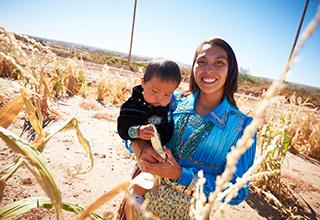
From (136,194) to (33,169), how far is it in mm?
1180

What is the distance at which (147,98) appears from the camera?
152cm

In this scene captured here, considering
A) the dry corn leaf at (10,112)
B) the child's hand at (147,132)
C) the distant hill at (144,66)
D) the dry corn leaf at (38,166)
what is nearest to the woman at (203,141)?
the child's hand at (147,132)

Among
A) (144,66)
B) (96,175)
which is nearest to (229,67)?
(96,175)

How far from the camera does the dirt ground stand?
2.29 m

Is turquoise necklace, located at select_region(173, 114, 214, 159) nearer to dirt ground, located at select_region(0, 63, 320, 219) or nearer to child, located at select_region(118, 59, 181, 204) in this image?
child, located at select_region(118, 59, 181, 204)

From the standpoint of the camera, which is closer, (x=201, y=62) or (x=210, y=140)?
(x=210, y=140)

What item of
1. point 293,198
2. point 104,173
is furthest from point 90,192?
point 293,198

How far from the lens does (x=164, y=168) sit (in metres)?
1.30

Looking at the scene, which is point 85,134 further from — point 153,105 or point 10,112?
point 10,112

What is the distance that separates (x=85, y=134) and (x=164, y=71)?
2821 mm

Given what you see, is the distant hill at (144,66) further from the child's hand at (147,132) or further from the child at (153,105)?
the child's hand at (147,132)

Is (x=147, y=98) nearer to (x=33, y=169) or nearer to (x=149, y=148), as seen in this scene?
(x=149, y=148)

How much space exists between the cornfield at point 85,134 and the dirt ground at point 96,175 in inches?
4.8

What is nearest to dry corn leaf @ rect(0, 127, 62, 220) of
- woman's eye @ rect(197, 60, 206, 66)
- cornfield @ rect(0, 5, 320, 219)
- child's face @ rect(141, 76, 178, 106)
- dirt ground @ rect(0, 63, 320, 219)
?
cornfield @ rect(0, 5, 320, 219)
